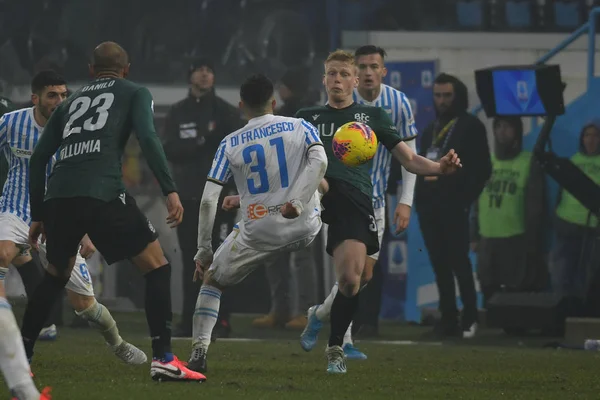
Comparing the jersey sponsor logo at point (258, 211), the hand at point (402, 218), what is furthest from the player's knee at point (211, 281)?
the hand at point (402, 218)

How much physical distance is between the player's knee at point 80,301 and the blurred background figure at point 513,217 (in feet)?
18.3

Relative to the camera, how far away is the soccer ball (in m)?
9.23

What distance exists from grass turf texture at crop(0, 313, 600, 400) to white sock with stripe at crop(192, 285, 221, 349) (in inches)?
9.7

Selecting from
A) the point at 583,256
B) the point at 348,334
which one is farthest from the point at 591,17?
the point at 348,334

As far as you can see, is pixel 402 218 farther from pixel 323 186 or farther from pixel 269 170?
pixel 269 170

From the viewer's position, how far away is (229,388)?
316 inches

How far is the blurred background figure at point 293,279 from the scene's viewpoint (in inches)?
576

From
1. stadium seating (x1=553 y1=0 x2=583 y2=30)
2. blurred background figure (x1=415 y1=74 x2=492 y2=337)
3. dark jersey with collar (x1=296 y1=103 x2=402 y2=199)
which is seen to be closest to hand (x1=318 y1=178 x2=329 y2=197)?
dark jersey with collar (x1=296 y1=103 x2=402 y2=199)

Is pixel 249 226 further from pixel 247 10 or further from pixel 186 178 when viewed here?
pixel 247 10

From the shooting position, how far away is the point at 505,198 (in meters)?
14.5

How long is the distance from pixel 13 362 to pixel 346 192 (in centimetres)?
406

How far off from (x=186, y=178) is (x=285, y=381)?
229 inches

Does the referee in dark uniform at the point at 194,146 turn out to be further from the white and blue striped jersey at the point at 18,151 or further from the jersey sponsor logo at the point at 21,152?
the jersey sponsor logo at the point at 21,152

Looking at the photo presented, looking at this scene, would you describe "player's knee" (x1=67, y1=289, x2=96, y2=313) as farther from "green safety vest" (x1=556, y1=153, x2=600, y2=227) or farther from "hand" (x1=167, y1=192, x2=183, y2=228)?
"green safety vest" (x1=556, y1=153, x2=600, y2=227)
